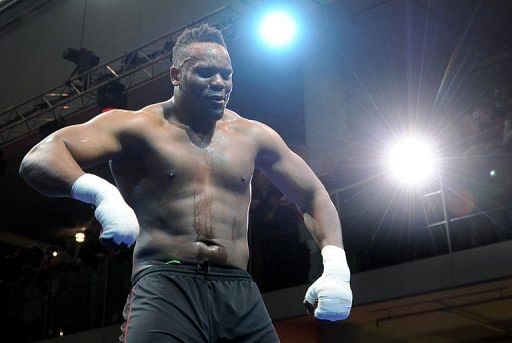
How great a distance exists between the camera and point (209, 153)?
1.95m

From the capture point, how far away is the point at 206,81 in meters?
1.94

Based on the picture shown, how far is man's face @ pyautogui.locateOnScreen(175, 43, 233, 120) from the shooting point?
6.38 ft

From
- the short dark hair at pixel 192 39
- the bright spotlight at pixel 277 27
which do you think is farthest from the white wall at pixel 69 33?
the short dark hair at pixel 192 39

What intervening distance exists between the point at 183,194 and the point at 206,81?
1.03 ft

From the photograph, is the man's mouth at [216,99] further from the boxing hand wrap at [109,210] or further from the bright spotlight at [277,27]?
the bright spotlight at [277,27]

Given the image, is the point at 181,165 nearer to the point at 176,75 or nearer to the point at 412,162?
the point at 176,75

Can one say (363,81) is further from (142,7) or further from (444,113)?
(142,7)

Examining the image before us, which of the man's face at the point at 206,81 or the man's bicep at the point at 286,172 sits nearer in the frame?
the man's face at the point at 206,81

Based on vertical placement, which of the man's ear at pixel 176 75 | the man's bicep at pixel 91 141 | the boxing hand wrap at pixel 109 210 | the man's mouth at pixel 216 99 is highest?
the man's ear at pixel 176 75

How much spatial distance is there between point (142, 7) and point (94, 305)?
3916 mm

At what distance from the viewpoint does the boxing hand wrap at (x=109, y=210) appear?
1.54 m

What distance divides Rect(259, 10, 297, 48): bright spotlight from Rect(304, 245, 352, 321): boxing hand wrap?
735cm

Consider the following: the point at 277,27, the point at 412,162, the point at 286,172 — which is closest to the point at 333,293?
the point at 286,172

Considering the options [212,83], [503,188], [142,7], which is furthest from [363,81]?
[212,83]
